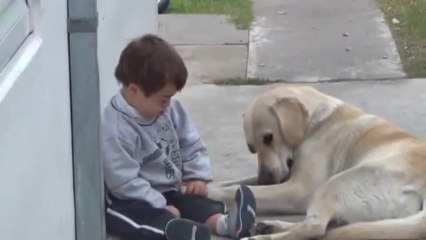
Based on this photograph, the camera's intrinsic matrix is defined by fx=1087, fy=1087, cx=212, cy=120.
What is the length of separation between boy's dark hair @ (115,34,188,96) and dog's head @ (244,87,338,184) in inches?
28.1

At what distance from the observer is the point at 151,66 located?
4.49 metres

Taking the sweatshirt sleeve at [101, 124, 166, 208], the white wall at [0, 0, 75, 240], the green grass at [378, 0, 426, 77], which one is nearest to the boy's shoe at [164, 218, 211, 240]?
the sweatshirt sleeve at [101, 124, 166, 208]

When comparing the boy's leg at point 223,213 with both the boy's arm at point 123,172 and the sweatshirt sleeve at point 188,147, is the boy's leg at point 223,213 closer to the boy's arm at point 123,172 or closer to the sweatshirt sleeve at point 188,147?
the sweatshirt sleeve at point 188,147

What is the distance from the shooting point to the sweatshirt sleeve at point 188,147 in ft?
16.0

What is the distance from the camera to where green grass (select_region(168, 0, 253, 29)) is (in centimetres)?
1008

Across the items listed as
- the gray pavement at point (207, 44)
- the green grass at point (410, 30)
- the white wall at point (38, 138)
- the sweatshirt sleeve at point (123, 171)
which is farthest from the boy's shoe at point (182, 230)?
the green grass at point (410, 30)

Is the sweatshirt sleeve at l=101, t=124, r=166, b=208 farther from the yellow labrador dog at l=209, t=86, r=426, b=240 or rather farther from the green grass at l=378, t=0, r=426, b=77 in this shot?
the green grass at l=378, t=0, r=426, b=77

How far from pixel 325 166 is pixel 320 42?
3.87 metres

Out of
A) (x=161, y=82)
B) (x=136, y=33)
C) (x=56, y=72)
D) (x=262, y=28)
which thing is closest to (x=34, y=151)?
(x=56, y=72)

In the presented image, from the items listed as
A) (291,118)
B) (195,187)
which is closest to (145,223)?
(195,187)

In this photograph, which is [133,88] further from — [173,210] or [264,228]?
[264,228]

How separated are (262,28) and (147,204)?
5044 millimetres

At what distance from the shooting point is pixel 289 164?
17.1 ft

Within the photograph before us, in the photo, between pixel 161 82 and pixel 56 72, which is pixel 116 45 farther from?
pixel 56 72
